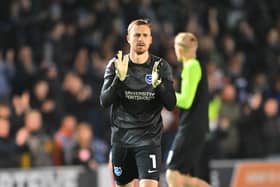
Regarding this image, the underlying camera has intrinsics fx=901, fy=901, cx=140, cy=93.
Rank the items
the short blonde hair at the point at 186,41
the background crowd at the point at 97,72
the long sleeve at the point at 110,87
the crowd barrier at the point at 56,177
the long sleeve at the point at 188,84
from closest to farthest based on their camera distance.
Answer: the long sleeve at the point at 110,87 → the long sleeve at the point at 188,84 → the short blonde hair at the point at 186,41 → the crowd barrier at the point at 56,177 → the background crowd at the point at 97,72

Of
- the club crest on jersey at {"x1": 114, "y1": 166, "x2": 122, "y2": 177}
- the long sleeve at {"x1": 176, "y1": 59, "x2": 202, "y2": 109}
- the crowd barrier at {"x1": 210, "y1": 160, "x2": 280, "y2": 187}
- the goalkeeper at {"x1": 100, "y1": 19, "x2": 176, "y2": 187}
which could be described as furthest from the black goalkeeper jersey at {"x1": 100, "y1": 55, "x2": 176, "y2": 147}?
the crowd barrier at {"x1": 210, "y1": 160, "x2": 280, "y2": 187}

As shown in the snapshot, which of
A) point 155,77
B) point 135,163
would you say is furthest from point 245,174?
point 155,77

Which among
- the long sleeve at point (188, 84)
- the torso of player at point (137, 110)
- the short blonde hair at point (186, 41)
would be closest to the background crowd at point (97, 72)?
the long sleeve at point (188, 84)

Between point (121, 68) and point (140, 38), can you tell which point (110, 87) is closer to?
point (121, 68)

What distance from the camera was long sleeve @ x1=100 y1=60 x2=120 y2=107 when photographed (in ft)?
26.6

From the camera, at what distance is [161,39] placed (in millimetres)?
17281

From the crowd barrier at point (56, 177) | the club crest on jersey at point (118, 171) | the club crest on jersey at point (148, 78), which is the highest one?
the club crest on jersey at point (148, 78)

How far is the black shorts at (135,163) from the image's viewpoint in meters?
8.27

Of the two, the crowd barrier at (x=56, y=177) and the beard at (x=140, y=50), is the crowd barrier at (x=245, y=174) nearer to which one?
the crowd barrier at (x=56, y=177)

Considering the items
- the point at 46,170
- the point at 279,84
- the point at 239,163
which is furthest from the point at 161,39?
the point at 46,170

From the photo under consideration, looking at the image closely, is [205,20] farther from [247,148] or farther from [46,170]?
[46,170]

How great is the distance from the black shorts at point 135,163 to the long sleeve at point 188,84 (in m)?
1.47

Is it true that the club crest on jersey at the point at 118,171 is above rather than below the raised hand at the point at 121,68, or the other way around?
below

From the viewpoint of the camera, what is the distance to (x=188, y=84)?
9.80 metres
